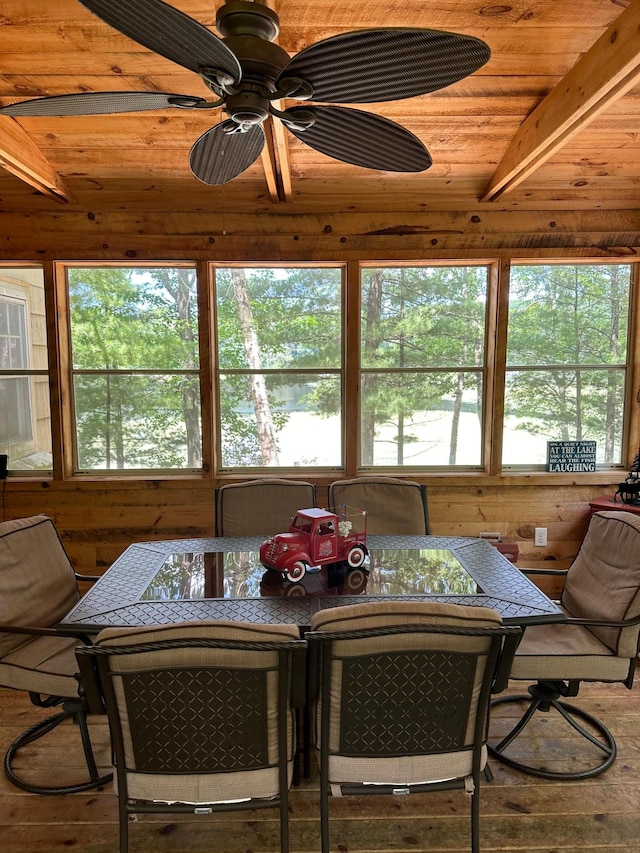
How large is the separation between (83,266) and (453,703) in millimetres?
3580

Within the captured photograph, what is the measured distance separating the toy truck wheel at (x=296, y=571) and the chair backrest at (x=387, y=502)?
0.91 m

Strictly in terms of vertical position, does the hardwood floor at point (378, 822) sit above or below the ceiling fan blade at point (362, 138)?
below

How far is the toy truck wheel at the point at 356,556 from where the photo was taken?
7.39 feet

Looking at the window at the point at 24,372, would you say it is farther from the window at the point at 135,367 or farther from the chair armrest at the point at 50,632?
the chair armrest at the point at 50,632

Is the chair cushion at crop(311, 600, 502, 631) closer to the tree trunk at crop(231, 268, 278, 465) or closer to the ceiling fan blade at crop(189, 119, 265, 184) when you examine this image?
the ceiling fan blade at crop(189, 119, 265, 184)

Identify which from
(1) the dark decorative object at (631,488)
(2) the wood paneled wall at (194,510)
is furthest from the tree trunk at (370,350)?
(1) the dark decorative object at (631,488)

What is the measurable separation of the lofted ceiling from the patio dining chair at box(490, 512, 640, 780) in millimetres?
1907

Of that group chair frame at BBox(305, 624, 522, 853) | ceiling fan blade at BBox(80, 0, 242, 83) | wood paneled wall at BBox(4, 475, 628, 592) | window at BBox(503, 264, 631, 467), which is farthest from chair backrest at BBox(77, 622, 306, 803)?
window at BBox(503, 264, 631, 467)

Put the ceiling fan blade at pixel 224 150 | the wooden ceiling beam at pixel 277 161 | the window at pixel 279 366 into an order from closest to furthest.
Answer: the ceiling fan blade at pixel 224 150 → the wooden ceiling beam at pixel 277 161 → the window at pixel 279 366

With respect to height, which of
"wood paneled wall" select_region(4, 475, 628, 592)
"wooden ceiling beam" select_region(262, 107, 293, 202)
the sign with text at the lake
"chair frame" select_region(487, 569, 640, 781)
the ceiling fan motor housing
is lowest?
"chair frame" select_region(487, 569, 640, 781)

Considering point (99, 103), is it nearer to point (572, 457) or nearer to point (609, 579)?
point (609, 579)

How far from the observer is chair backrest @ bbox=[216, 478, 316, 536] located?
297cm

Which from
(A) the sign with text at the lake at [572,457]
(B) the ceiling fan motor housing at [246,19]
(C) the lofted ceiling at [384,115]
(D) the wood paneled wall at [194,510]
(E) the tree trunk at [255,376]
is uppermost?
(C) the lofted ceiling at [384,115]

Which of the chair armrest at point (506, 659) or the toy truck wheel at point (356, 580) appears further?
the toy truck wheel at point (356, 580)
